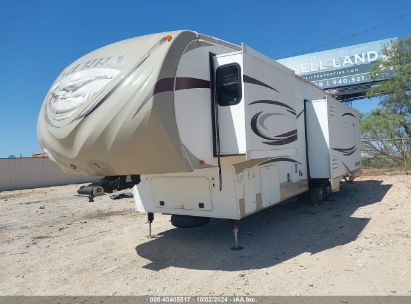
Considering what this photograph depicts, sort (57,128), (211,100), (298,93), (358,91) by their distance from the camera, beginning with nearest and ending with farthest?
(57,128), (211,100), (298,93), (358,91)

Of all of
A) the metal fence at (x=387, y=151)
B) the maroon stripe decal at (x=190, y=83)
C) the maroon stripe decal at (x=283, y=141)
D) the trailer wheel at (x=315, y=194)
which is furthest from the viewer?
the metal fence at (x=387, y=151)

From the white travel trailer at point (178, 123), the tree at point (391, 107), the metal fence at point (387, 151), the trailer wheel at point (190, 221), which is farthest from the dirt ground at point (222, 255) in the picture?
the tree at point (391, 107)

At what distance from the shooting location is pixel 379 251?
6426mm

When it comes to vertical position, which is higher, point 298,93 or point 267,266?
point 298,93

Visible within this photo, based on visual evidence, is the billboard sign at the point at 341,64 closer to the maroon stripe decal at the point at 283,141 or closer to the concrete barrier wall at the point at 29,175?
the concrete barrier wall at the point at 29,175

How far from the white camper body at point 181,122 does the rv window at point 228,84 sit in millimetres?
16

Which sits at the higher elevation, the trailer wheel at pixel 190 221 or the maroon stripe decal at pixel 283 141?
the maroon stripe decal at pixel 283 141

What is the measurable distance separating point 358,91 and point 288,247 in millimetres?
29242

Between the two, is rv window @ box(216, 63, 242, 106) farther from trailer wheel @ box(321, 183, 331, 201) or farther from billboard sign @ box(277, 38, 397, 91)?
billboard sign @ box(277, 38, 397, 91)

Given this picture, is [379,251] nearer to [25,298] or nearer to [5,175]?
[25,298]

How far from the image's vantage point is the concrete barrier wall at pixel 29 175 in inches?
950

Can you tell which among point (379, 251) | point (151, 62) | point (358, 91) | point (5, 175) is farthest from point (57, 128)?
point (358, 91)

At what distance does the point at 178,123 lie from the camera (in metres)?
5.55

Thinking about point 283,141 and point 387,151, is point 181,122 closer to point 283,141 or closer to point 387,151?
point 283,141
